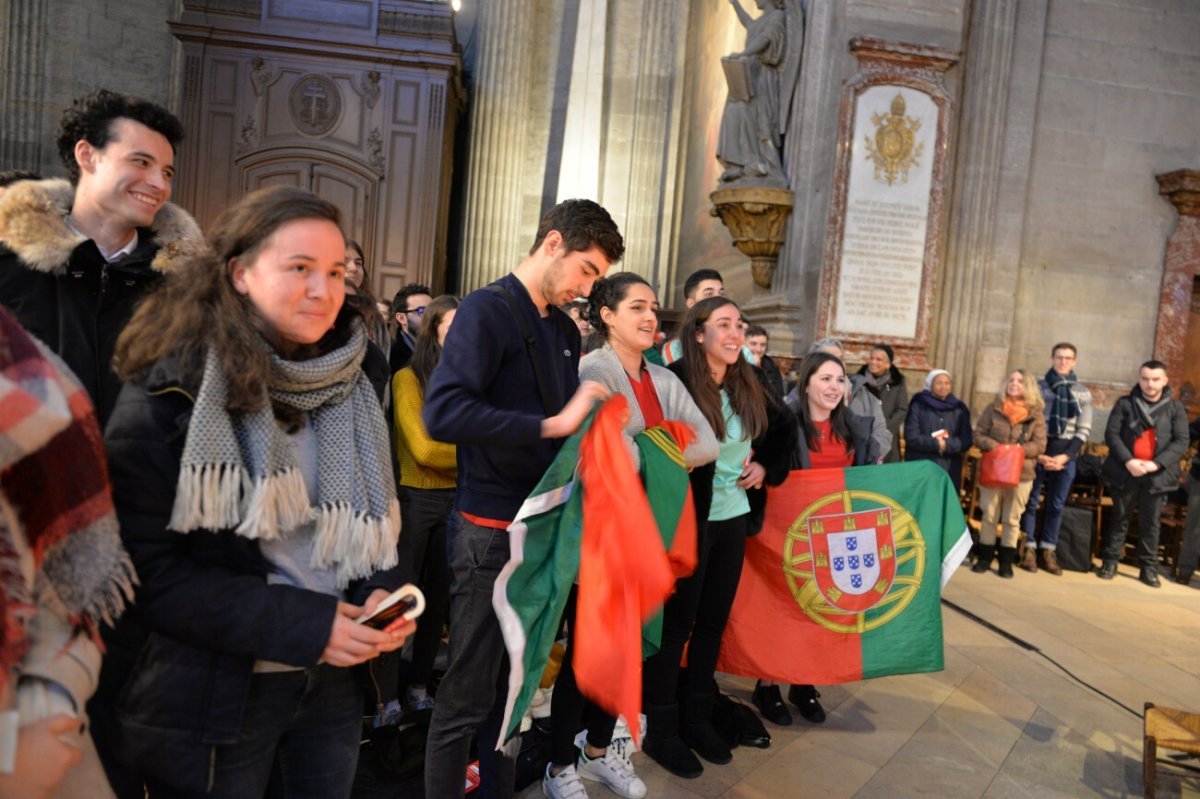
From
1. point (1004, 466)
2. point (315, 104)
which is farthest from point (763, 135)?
point (315, 104)

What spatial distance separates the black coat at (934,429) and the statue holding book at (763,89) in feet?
9.04

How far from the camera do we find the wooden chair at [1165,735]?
9.81 feet

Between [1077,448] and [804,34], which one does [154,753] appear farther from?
[804,34]

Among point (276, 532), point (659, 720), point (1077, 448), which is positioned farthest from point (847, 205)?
point (276, 532)

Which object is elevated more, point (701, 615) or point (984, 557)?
point (701, 615)

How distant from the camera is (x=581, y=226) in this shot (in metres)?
2.33

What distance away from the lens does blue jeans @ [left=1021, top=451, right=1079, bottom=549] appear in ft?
24.2

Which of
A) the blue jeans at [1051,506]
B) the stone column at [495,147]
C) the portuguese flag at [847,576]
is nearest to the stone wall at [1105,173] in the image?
the blue jeans at [1051,506]

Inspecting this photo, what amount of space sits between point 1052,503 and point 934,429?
1.39 m

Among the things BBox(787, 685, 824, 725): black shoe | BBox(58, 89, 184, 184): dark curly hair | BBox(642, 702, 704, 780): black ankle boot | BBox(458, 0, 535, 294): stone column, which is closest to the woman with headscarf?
BBox(787, 685, 824, 725): black shoe

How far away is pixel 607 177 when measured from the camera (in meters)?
11.8

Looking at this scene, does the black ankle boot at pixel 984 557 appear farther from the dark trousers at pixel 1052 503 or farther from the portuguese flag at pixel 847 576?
the portuguese flag at pixel 847 576

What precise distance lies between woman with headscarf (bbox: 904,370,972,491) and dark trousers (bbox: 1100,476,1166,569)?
63.8 inches

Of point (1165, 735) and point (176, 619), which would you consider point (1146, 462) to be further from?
point (176, 619)
